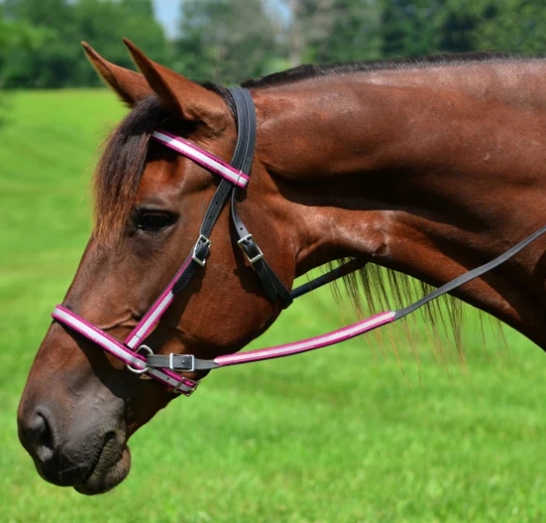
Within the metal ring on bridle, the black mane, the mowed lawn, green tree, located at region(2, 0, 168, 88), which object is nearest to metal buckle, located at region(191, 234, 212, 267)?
the metal ring on bridle

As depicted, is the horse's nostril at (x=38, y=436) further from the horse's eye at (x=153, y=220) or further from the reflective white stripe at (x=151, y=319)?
the horse's eye at (x=153, y=220)

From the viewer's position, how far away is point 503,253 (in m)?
3.06

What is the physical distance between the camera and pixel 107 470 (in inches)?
114

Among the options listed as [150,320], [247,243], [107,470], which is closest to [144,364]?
[150,320]

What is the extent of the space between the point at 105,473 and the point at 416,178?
1.45 m

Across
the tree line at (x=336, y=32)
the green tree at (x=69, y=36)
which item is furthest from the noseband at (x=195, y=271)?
the green tree at (x=69, y=36)

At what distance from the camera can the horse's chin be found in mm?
2857

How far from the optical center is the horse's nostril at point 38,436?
2.79 m

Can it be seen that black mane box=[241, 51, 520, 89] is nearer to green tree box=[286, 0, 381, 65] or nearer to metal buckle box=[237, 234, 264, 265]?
metal buckle box=[237, 234, 264, 265]

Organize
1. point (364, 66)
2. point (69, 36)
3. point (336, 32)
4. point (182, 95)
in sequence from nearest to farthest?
point (182, 95) < point (364, 66) < point (336, 32) < point (69, 36)

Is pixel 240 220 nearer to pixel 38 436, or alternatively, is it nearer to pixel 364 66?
pixel 364 66

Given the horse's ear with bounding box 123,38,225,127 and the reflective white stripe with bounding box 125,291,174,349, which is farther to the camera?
the reflective white stripe with bounding box 125,291,174,349

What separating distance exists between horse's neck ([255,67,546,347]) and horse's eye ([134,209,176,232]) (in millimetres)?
395

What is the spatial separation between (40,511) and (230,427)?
2232 mm
